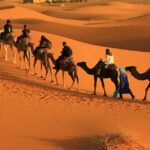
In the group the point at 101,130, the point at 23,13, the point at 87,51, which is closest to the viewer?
the point at 101,130

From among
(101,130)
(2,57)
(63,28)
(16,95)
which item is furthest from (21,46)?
(63,28)

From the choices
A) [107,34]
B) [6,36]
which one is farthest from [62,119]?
[107,34]

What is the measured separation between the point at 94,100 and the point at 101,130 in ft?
15.5

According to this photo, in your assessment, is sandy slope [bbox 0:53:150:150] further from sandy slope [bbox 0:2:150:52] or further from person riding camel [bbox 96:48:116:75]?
sandy slope [bbox 0:2:150:52]

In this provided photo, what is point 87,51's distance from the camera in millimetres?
34719

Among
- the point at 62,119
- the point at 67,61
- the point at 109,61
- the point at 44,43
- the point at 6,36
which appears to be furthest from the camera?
the point at 6,36

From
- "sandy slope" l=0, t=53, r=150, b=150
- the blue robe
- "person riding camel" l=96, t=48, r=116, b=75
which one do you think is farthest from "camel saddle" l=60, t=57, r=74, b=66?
the blue robe

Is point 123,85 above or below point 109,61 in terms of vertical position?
below

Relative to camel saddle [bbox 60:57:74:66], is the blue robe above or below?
below

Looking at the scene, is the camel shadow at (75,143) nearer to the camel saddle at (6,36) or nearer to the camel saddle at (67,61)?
the camel saddle at (67,61)

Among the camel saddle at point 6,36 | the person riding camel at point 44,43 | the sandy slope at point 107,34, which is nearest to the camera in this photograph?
the person riding camel at point 44,43

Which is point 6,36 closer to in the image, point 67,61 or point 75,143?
point 67,61

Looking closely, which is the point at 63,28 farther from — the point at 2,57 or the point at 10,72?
the point at 10,72


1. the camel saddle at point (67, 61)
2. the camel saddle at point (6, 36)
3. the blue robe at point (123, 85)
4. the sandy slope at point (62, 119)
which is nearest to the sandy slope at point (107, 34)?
the camel saddle at point (6, 36)
